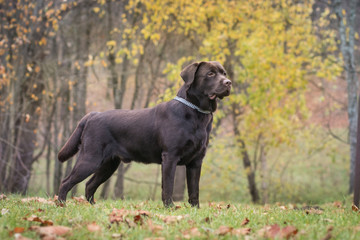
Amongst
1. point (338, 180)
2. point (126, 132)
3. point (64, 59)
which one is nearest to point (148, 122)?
point (126, 132)

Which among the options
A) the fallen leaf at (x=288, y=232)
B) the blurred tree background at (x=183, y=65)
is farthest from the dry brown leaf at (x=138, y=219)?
the blurred tree background at (x=183, y=65)

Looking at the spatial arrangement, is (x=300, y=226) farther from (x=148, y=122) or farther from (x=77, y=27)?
(x=77, y=27)

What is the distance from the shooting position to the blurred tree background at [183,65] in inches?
401

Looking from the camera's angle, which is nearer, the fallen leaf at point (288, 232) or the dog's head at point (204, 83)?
the fallen leaf at point (288, 232)

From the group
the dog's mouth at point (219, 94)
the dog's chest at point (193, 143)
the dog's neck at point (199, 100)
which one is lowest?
the dog's chest at point (193, 143)

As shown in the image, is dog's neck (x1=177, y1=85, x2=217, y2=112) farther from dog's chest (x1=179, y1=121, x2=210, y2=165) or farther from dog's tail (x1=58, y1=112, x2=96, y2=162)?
dog's tail (x1=58, y1=112, x2=96, y2=162)

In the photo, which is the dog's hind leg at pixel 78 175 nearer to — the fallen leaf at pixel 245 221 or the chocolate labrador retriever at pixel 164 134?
the chocolate labrador retriever at pixel 164 134

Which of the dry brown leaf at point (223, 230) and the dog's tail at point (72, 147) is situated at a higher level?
the dog's tail at point (72, 147)

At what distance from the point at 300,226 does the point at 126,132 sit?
2.71 meters

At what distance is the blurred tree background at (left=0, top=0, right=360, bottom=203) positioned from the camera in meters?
10.2

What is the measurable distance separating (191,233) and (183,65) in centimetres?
862

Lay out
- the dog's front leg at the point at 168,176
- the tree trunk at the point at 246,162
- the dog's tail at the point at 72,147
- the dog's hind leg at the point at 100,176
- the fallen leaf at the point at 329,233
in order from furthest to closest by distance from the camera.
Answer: the tree trunk at the point at 246,162
the dog's hind leg at the point at 100,176
the dog's tail at the point at 72,147
the dog's front leg at the point at 168,176
the fallen leaf at the point at 329,233

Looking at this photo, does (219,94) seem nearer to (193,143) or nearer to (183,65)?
(193,143)

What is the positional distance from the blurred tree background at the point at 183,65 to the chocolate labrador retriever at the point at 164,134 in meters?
4.22
